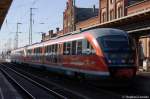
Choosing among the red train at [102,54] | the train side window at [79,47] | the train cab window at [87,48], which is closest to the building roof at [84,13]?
the red train at [102,54]

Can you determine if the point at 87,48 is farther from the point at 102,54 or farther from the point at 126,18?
the point at 126,18

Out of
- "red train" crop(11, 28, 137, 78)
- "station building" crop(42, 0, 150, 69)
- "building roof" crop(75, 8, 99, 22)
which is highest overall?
"building roof" crop(75, 8, 99, 22)

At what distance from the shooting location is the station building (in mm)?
34844

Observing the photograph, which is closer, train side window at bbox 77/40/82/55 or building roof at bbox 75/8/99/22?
train side window at bbox 77/40/82/55

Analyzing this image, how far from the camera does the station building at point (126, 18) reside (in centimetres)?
3484

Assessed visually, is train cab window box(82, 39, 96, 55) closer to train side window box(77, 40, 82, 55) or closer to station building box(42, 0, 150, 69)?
train side window box(77, 40, 82, 55)

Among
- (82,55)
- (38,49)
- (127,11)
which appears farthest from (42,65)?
(127,11)

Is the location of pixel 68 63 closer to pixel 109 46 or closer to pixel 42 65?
pixel 109 46

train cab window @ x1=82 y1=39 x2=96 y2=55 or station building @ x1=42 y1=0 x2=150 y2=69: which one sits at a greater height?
station building @ x1=42 y1=0 x2=150 y2=69

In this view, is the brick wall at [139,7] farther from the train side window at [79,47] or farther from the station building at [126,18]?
the train side window at [79,47]

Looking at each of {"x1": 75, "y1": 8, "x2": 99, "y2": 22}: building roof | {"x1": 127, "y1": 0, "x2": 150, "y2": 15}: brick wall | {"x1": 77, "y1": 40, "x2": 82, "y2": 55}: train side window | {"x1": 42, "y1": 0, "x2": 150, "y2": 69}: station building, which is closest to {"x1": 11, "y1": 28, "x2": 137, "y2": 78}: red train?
{"x1": 77, "y1": 40, "x2": 82, "y2": 55}: train side window

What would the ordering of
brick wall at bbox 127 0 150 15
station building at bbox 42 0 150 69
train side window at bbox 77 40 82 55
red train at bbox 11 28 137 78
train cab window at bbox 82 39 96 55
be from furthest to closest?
brick wall at bbox 127 0 150 15, station building at bbox 42 0 150 69, train side window at bbox 77 40 82 55, train cab window at bbox 82 39 96 55, red train at bbox 11 28 137 78

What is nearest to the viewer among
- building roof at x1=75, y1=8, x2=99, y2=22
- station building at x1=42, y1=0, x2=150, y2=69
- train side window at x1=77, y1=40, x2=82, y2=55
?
train side window at x1=77, y1=40, x2=82, y2=55

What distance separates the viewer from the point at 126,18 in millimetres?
35281
